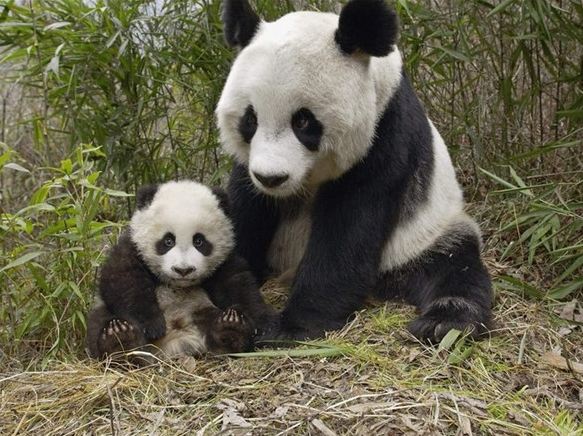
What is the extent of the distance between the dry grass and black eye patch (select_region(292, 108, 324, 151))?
734mm

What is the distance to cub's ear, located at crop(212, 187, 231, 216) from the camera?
11.0 ft

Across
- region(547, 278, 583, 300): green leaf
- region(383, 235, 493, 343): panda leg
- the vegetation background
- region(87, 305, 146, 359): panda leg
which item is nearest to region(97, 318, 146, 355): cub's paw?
region(87, 305, 146, 359): panda leg

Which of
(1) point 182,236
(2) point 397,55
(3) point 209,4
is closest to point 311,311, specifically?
(1) point 182,236

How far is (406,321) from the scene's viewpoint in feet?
11.0

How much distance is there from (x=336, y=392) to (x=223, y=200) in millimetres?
1004

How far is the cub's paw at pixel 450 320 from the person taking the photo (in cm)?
315

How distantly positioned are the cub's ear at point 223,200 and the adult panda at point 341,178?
15 centimetres

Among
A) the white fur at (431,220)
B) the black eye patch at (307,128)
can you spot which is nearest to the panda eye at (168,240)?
the black eye patch at (307,128)

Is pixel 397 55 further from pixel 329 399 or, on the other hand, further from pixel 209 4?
pixel 329 399

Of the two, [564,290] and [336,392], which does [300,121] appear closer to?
[336,392]

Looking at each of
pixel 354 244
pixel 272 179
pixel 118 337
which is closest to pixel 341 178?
pixel 354 244

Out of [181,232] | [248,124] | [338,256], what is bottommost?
[338,256]

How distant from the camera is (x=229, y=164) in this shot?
14.7 ft

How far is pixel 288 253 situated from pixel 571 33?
1.69 meters
